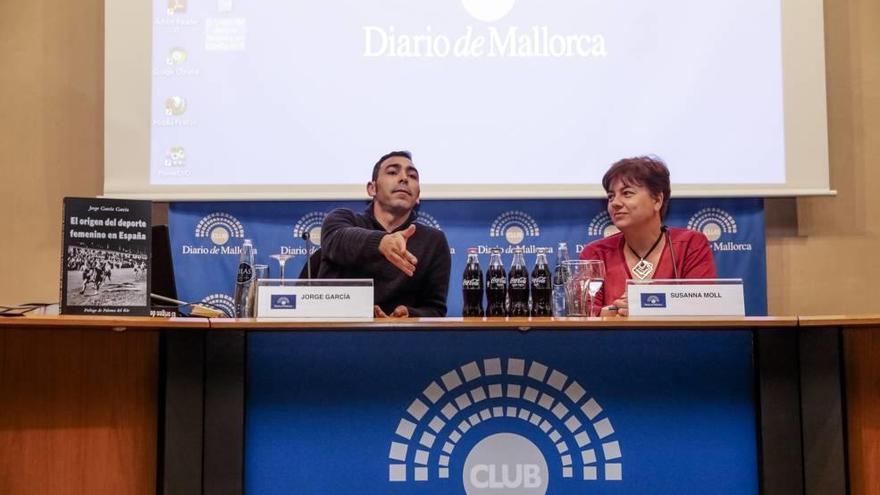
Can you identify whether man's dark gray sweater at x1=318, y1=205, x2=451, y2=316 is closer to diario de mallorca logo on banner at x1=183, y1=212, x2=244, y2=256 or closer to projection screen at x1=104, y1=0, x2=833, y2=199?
projection screen at x1=104, y1=0, x2=833, y2=199

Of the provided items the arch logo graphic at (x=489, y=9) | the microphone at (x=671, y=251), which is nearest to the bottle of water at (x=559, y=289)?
the microphone at (x=671, y=251)

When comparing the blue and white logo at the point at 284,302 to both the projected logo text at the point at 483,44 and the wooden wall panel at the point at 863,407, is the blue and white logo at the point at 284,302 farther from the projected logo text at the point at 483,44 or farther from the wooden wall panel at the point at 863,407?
the projected logo text at the point at 483,44

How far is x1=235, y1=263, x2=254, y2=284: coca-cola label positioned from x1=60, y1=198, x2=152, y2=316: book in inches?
16.5

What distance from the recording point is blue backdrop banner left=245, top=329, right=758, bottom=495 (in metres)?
1.88

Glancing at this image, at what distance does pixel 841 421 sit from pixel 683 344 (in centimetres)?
37

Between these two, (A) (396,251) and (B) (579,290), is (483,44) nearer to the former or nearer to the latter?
(A) (396,251)

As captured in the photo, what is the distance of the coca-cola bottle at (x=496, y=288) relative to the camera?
96.3 inches

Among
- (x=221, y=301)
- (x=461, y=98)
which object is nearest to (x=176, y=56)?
(x=221, y=301)

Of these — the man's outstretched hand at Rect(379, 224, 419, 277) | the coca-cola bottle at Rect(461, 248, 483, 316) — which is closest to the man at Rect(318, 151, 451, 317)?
the man's outstretched hand at Rect(379, 224, 419, 277)

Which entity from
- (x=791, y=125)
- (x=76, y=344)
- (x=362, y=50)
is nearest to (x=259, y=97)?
(x=362, y=50)

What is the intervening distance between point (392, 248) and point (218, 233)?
1.07 m

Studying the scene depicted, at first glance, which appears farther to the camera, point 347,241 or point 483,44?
point 483,44

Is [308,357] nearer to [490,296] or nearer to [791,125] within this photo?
Result: [490,296]

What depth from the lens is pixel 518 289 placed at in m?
2.41
